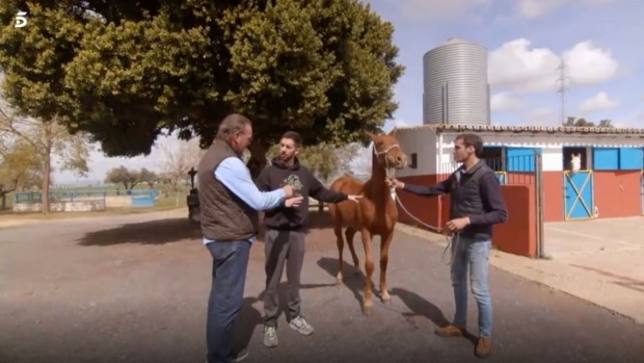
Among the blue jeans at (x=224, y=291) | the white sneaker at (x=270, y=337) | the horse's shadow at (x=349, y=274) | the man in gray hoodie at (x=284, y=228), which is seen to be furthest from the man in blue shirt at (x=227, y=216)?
the horse's shadow at (x=349, y=274)

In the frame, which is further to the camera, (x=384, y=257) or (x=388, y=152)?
(x=384, y=257)

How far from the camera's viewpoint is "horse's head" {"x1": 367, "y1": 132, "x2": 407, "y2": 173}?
458 cm

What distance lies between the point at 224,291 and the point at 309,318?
1805 mm

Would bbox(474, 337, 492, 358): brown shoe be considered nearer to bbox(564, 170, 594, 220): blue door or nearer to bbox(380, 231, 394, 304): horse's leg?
bbox(380, 231, 394, 304): horse's leg

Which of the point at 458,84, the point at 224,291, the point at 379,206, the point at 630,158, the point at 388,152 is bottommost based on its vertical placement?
the point at 224,291

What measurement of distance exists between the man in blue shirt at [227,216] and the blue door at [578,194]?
13473 mm

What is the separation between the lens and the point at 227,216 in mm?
3312

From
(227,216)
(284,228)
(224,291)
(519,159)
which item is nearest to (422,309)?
(284,228)

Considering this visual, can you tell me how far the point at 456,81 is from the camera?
18312mm

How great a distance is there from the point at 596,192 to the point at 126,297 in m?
14.7

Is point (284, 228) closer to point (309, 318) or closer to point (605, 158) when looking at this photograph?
point (309, 318)

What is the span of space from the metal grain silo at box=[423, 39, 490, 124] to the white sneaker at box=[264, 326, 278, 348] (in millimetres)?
15393

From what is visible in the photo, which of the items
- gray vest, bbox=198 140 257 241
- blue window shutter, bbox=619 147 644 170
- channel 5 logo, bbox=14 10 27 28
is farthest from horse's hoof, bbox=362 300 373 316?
blue window shutter, bbox=619 147 644 170

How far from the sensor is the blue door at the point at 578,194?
1413 cm
